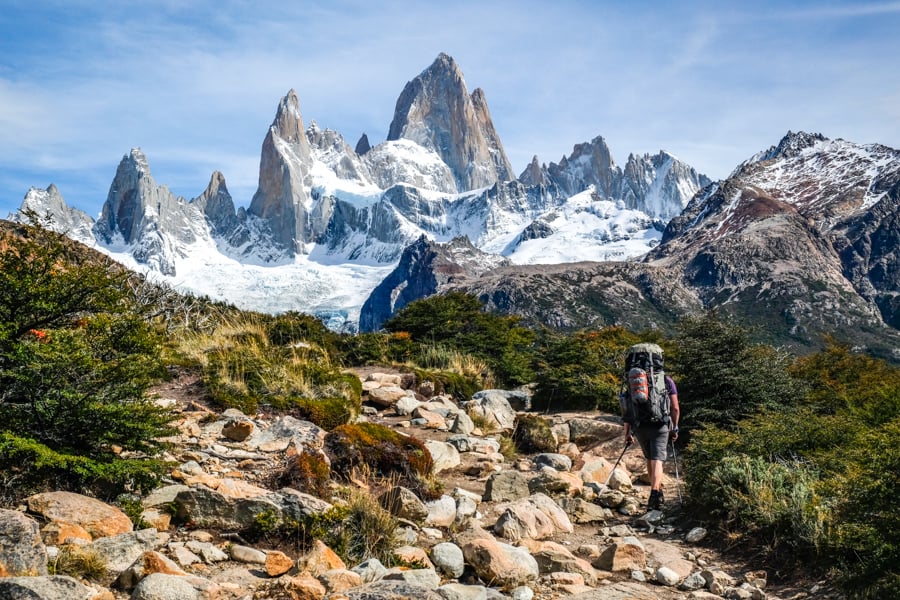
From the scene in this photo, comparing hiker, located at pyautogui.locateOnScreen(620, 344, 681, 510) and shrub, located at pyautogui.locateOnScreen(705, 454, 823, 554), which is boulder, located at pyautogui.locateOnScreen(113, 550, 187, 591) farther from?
hiker, located at pyautogui.locateOnScreen(620, 344, 681, 510)

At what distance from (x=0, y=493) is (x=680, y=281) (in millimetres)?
184804

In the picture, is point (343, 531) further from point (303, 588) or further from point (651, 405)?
point (651, 405)

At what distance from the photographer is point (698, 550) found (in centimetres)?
654

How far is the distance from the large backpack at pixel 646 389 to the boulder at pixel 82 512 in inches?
234

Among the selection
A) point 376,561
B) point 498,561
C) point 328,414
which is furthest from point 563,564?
point 328,414

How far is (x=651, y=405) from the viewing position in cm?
832

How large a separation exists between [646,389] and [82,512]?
6309 mm

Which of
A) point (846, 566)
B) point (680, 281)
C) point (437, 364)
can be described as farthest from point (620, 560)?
point (680, 281)

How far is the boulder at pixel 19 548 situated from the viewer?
3.70m

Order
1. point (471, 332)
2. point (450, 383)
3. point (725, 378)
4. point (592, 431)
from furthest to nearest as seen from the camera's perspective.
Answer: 1. point (471, 332)
2. point (450, 383)
3. point (592, 431)
4. point (725, 378)

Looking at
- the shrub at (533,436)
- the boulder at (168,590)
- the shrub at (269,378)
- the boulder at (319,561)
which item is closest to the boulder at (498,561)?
the boulder at (319,561)

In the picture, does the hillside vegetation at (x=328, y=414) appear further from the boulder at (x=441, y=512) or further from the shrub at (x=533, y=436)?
the shrub at (x=533, y=436)

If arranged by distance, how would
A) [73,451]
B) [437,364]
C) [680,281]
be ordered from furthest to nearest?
[680,281]
[437,364]
[73,451]

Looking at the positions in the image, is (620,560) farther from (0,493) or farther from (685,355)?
(685,355)
